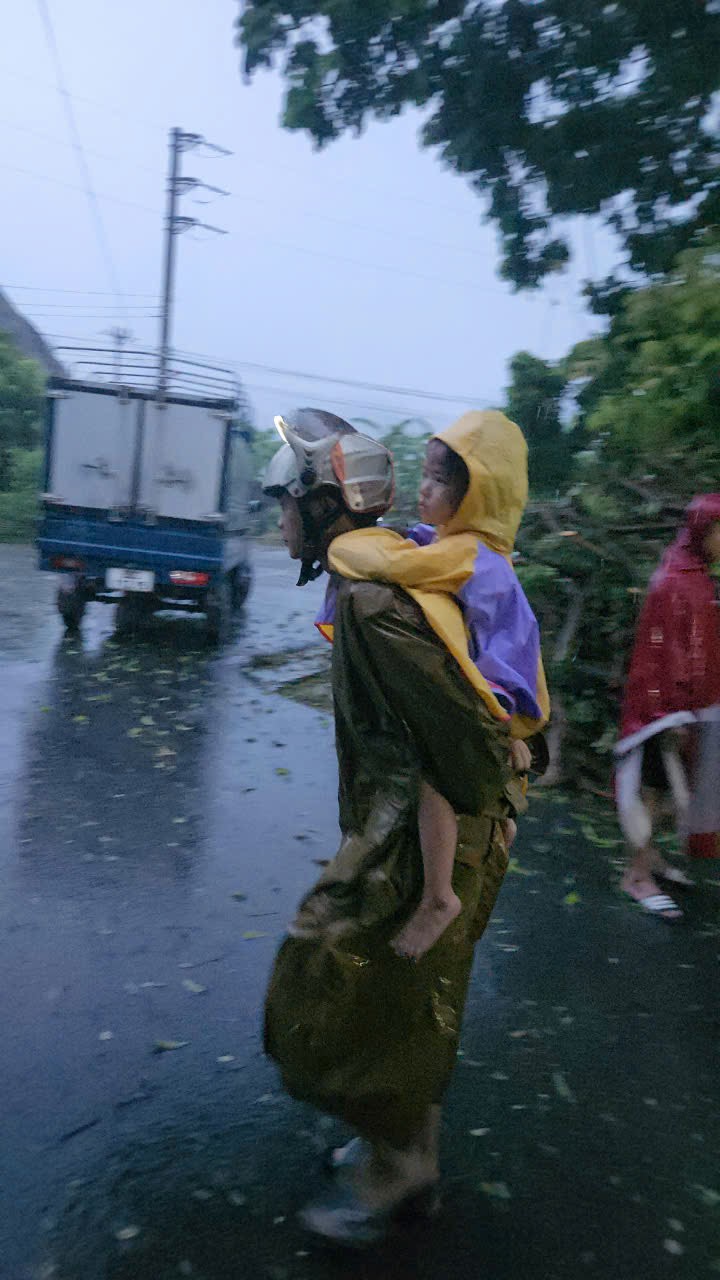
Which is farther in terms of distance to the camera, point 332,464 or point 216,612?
point 216,612

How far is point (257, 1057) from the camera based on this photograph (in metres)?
3.71

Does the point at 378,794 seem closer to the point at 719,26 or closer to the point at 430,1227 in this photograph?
the point at 430,1227

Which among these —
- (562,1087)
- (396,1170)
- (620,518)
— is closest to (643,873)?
(562,1087)

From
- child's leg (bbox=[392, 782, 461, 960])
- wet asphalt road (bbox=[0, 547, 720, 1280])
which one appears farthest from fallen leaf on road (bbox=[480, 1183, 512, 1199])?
child's leg (bbox=[392, 782, 461, 960])

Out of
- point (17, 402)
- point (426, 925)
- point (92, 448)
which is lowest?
point (426, 925)

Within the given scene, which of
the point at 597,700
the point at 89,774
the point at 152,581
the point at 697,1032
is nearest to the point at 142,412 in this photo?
the point at 152,581

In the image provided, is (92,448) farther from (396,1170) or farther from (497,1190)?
(396,1170)

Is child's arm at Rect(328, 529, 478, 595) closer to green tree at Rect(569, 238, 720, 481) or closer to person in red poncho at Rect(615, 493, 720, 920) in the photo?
person in red poncho at Rect(615, 493, 720, 920)

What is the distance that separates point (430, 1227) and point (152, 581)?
10167 mm

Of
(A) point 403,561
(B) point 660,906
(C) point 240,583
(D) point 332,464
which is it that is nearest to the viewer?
(A) point 403,561

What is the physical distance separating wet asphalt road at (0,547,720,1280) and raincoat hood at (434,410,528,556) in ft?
5.74

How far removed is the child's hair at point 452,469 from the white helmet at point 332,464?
0.37 feet

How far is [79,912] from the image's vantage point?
4844mm

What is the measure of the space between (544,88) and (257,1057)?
1135 cm
